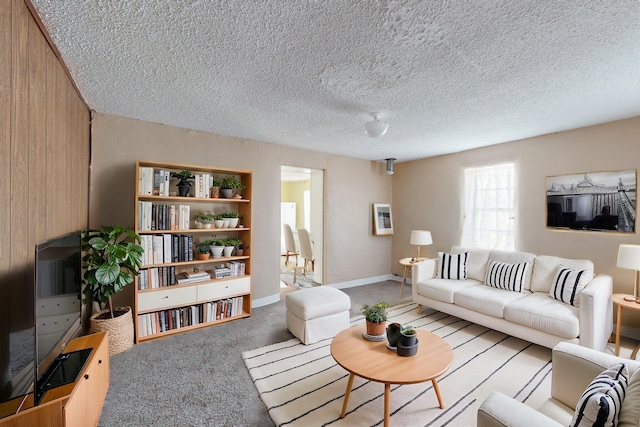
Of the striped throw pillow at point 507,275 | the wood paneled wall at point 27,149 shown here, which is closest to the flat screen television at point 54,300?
the wood paneled wall at point 27,149

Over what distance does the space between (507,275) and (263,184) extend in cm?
329

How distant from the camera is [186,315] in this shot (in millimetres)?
3051

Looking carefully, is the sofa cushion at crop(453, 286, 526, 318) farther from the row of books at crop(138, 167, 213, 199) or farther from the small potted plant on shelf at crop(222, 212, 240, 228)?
the row of books at crop(138, 167, 213, 199)

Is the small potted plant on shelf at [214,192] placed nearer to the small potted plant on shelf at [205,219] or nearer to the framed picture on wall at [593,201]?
the small potted plant on shelf at [205,219]

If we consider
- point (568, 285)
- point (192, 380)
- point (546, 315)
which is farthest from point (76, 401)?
point (568, 285)

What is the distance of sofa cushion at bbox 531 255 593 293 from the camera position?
2916 mm

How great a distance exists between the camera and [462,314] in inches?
123

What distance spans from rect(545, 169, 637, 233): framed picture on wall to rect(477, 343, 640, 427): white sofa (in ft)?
7.79

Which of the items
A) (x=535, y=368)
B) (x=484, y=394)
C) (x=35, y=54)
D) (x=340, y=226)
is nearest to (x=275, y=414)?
(x=484, y=394)

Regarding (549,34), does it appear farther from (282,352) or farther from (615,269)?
(282,352)

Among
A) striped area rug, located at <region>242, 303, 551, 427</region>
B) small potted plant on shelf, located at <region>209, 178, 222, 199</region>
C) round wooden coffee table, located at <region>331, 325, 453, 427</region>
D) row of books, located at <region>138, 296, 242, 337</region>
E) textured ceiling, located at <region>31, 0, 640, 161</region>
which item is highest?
textured ceiling, located at <region>31, 0, 640, 161</region>

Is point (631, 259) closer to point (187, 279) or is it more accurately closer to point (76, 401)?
point (76, 401)

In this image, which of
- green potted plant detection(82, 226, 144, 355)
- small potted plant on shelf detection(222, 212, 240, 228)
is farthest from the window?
green potted plant detection(82, 226, 144, 355)

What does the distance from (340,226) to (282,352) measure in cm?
259
